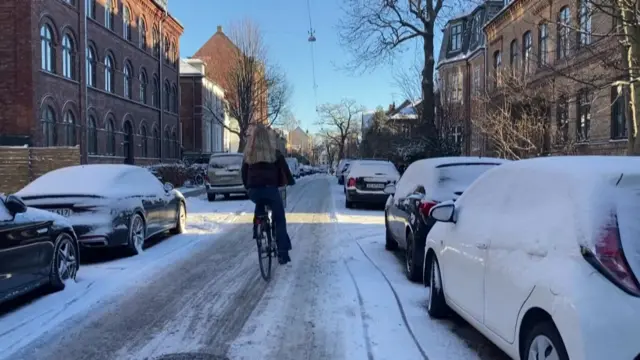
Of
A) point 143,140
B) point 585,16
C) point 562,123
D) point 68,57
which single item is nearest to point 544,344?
point 585,16

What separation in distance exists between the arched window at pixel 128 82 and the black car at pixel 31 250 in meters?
31.1

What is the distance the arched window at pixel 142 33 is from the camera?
3934 centimetres

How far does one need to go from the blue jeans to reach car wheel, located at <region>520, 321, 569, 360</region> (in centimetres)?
434

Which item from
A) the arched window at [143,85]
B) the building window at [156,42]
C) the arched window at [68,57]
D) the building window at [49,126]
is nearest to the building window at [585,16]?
the building window at [49,126]

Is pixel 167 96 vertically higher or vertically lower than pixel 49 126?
higher

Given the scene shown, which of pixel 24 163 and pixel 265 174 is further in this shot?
pixel 24 163

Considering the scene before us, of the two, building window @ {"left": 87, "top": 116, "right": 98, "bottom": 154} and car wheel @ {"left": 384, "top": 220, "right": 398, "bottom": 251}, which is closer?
car wheel @ {"left": 384, "top": 220, "right": 398, "bottom": 251}

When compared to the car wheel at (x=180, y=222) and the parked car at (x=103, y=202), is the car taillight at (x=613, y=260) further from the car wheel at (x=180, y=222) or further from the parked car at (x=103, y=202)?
the car wheel at (x=180, y=222)

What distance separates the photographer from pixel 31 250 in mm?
6078

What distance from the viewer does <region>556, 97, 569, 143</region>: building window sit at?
19.7 m

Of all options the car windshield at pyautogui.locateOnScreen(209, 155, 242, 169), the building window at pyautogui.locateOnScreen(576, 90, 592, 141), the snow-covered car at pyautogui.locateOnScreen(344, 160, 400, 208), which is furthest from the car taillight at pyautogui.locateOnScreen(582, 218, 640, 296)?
the building window at pyautogui.locateOnScreen(576, 90, 592, 141)

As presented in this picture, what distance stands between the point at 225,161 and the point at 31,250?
14.7 meters

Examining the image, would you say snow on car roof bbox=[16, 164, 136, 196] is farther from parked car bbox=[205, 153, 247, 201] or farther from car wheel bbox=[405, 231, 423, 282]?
parked car bbox=[205, 153, 247, 201]

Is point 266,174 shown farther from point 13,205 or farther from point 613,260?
point 613,260
